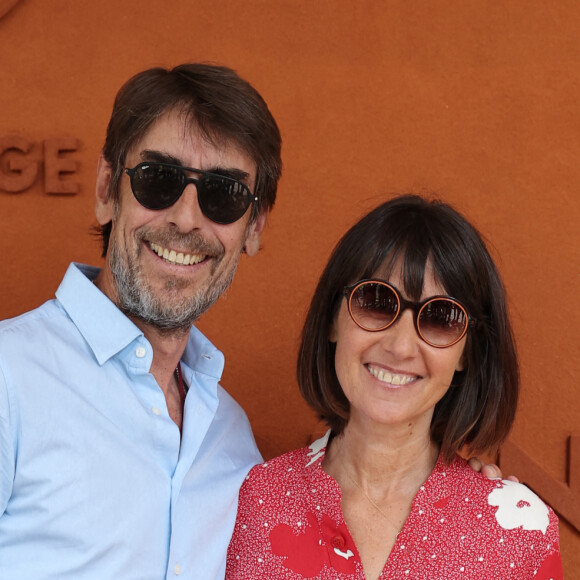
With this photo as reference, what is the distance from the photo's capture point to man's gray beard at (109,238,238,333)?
2.00 metres

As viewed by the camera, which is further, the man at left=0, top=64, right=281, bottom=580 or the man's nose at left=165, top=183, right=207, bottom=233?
the man's nose at left=165, top=183, right=207, bottom=233

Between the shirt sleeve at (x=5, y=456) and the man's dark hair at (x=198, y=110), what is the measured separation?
2.26 feet

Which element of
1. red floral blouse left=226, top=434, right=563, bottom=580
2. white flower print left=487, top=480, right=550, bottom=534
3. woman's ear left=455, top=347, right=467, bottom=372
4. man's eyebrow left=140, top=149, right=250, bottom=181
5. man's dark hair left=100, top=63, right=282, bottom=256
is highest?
man's dark hair left=100, top=63, right=282, bottom=256

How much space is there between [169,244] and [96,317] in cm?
26

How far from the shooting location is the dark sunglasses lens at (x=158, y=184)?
6.50ft

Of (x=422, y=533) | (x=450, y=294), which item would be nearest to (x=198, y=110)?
(x=450, y=294)

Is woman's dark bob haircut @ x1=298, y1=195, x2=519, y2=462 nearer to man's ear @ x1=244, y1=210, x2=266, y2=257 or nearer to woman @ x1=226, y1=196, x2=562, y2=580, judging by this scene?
woman @ x1=226, y1=196, x2=562, y2=580

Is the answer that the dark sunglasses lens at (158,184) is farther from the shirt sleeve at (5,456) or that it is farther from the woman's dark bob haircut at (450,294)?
the shirt sleeve at (5,456)

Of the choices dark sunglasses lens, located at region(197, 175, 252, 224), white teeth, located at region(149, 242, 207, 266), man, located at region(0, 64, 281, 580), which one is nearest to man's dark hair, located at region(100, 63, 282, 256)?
man, located at region(0, 64, 281, 580)

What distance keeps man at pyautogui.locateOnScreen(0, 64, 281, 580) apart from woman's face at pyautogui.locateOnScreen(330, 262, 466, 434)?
16.0 inches

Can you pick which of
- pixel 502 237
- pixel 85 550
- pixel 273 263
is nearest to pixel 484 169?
pixel 502 237

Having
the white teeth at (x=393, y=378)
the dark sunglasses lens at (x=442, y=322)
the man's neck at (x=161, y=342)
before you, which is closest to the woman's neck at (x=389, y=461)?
the white teeth at (x=393, y=378)

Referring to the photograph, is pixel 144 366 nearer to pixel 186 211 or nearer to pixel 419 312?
pixel 186 211

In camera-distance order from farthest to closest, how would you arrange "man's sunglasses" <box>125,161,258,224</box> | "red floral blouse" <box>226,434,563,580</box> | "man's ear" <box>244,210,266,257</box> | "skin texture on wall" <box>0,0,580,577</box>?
"skin texture on wall" <box>0,0,580,577</box> < "man's ear" <box>244,210,266,257</box> < "man's sunglasses" <box>125,161,258,224</box> < "red floral blouse" <box>226,434,563,580</box>
